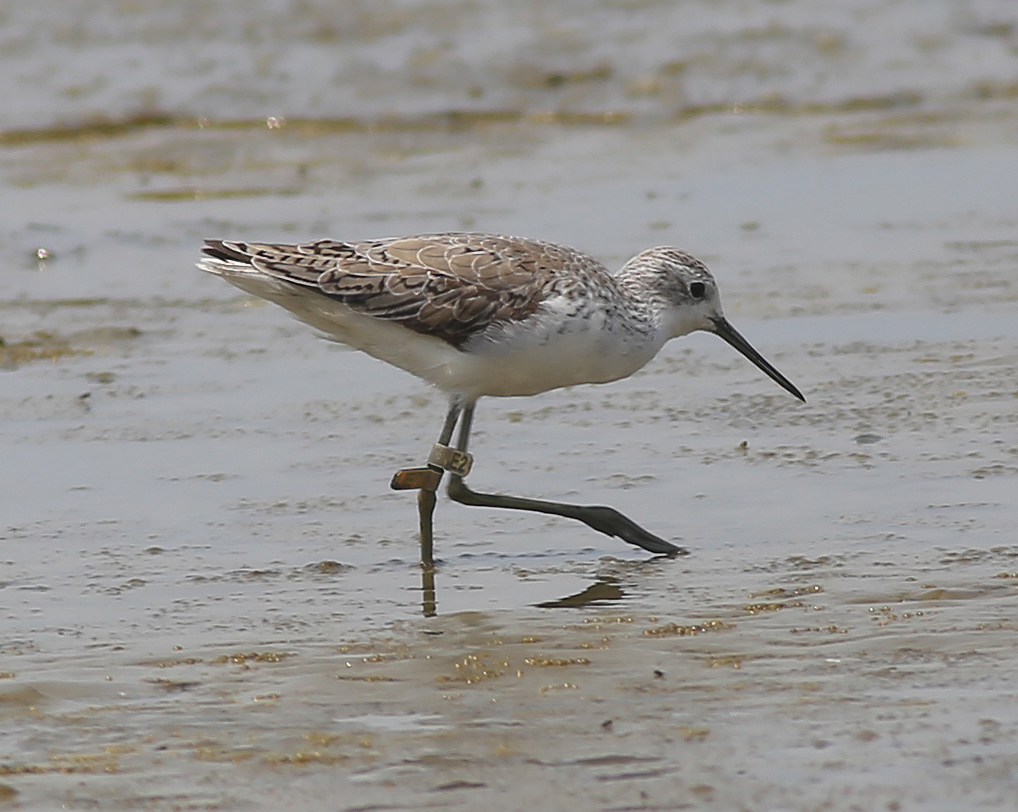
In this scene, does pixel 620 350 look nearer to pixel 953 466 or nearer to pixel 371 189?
pixel 953 466

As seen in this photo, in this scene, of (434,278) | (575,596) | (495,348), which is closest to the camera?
(575,596)

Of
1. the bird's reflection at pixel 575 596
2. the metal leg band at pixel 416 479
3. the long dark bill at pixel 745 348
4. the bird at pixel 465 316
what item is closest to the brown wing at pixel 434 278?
the bird at pixel 465 316

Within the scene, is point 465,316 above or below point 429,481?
above

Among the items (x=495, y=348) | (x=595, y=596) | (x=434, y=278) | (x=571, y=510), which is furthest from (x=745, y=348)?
(x=595, y=596)

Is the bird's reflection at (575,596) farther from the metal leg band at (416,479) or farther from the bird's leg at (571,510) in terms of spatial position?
the metal leg band at (416,479)

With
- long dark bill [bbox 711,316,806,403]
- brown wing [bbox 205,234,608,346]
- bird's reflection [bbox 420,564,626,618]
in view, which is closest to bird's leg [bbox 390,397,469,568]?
bird's reflection [bbox 420,564,626,618]

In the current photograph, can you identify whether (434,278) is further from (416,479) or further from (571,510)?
(571,510)

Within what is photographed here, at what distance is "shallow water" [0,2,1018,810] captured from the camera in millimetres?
4676

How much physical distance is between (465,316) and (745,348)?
1.54 m

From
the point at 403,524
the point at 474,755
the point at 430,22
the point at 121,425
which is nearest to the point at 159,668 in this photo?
the point at 474,755

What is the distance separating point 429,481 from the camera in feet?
22.6

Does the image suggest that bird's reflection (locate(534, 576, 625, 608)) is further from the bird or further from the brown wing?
the brown wing

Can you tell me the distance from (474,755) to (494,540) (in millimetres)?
2548

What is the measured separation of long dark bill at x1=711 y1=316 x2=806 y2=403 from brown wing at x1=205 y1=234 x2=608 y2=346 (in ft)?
2.74
